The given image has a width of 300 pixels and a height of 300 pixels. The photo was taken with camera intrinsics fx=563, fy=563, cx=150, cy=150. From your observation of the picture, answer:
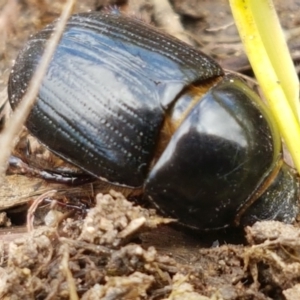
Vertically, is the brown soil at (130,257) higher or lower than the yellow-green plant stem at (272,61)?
lower

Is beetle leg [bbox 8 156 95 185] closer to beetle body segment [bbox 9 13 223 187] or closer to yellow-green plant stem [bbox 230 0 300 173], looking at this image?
beetle body segment [bbox 9 13 223 187]

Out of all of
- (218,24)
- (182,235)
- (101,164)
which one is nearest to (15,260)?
(101,164)

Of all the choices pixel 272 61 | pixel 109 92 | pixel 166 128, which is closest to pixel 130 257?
pixel 166 128

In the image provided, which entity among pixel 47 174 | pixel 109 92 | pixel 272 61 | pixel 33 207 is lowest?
pixel 33 207

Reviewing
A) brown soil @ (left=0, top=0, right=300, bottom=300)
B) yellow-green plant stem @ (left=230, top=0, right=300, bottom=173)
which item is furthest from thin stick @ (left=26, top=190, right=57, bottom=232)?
yellow-green plant stem @ (left=230, top=0, right=300, bottom=173)

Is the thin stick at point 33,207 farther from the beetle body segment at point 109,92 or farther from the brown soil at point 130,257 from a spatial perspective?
the beetle body segment at point 109,92

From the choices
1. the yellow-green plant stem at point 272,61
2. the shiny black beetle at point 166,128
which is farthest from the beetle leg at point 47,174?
the yellow-green plant stem at point 272,61

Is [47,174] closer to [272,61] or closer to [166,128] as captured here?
[166,128]
